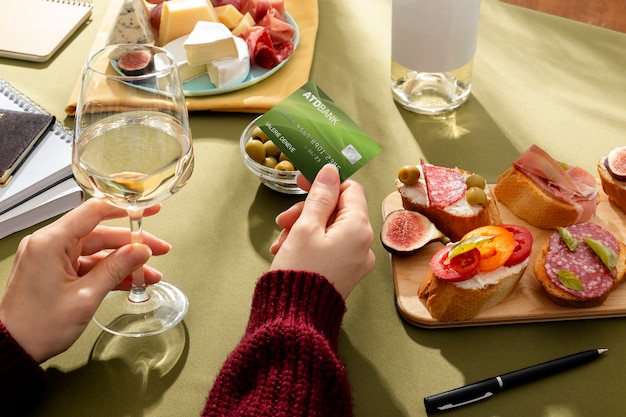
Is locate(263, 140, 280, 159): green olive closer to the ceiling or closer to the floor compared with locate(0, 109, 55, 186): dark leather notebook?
closer to the floor

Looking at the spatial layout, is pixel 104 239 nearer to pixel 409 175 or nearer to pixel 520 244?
pixel 409 175

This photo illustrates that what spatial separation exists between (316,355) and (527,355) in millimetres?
374

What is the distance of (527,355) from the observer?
1170mm

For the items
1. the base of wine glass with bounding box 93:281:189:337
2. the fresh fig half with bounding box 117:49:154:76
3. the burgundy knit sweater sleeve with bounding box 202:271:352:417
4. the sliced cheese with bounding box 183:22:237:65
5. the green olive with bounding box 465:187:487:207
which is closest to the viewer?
the burgundy knit sweater sleeve with bounding box 202:271:352:417

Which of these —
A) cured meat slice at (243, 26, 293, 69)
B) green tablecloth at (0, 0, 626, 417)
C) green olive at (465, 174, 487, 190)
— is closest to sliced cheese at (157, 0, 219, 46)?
cured meat slice at (243, 26, 293, 69)

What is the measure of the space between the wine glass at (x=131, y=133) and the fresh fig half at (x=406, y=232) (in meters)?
0.42

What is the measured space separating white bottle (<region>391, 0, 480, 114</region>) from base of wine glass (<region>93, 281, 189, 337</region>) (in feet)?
2.40

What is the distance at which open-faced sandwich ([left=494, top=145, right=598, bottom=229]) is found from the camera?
4.51ft

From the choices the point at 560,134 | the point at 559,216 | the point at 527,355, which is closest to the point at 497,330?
the point at 527,355

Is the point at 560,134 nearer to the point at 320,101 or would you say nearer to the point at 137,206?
the point at 320,101

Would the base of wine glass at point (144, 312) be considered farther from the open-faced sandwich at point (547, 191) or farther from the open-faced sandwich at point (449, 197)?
the open-faced sandwich at point (547, 191)

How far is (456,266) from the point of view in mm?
1204

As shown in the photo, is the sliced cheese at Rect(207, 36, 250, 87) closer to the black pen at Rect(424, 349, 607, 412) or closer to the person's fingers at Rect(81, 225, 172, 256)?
the person's fingers at Rect(81, 225, 172, 256)

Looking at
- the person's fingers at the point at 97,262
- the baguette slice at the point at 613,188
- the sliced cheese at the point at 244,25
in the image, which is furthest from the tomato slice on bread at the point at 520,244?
the sliced cheese at the point at 244,25
